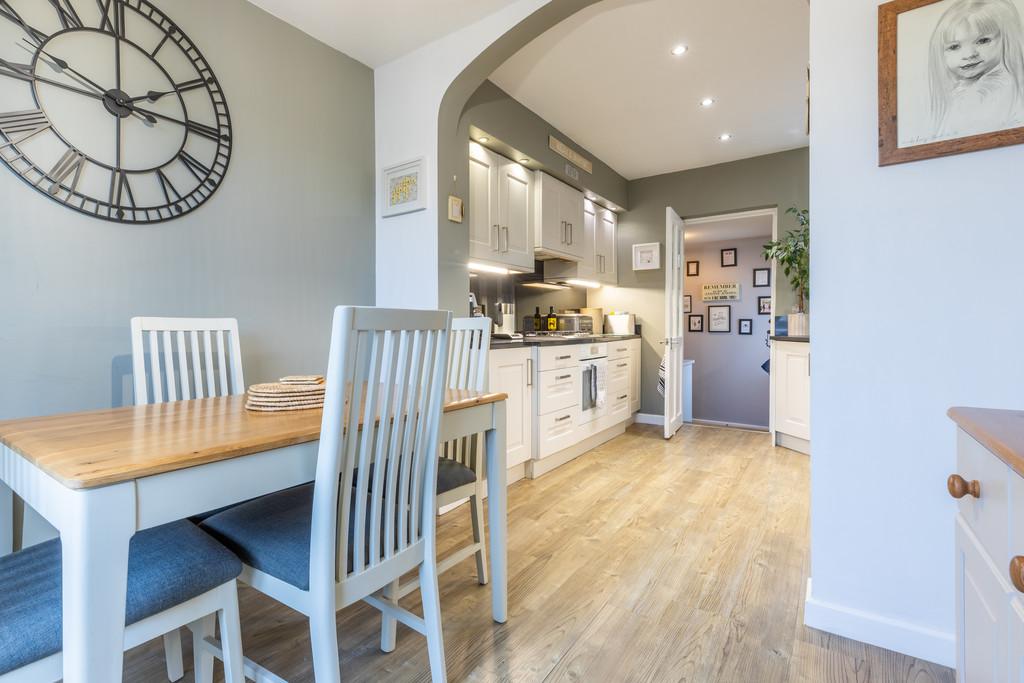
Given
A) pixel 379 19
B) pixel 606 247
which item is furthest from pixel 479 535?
pixel 606 247

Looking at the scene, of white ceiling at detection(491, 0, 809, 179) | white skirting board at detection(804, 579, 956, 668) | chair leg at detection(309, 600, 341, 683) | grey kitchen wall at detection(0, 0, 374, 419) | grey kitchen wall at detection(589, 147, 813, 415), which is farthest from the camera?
grey kitchen wall at detection(589, 147, 813, 415)

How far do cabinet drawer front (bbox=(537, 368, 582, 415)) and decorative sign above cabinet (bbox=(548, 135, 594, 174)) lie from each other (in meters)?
1.77

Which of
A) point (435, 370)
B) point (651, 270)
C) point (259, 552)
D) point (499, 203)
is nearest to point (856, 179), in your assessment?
point (435, 370)

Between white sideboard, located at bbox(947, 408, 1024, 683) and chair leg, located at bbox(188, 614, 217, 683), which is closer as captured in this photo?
white sideboard, located at bbox(947, 408, 1024, 683)

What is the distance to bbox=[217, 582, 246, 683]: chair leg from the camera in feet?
3.43

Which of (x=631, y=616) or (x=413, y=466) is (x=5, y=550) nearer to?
(x=413, y=466)

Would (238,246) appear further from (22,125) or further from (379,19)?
(379,19)

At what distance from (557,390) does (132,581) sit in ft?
8.78

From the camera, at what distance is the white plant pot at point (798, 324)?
12.5 feet

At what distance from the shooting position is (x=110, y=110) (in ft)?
6.11

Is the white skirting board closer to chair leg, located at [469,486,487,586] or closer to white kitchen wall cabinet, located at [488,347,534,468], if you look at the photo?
chair leg, located at [469,486,487,586]

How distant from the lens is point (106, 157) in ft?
6.07

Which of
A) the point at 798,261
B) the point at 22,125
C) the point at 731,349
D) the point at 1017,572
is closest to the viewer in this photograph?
the point at 1017,572

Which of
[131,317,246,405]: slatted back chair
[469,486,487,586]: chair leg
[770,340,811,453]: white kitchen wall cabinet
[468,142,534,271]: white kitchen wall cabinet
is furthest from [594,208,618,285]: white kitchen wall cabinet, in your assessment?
[131,317,246,405]: slatted back chair
